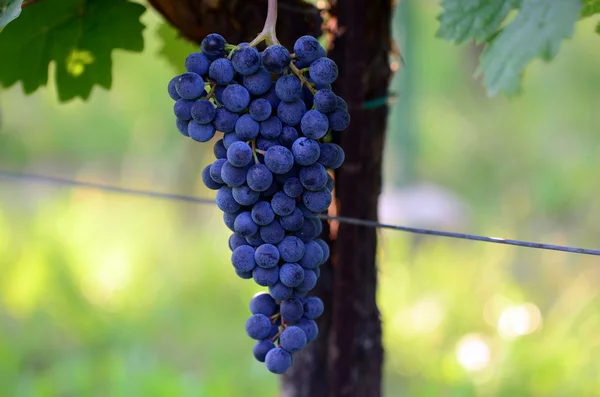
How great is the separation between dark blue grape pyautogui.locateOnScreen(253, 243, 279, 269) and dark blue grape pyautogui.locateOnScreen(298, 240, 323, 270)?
4cm

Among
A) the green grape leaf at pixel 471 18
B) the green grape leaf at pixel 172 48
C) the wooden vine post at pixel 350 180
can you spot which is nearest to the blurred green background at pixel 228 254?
the green grape leaf at pixel 172 48

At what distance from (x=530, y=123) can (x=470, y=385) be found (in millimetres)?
3875

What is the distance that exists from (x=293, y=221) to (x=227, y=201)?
0.23 ft

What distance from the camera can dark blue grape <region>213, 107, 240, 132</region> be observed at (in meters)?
0.63

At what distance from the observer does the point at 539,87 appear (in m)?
5.86

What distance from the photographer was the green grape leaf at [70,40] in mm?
953

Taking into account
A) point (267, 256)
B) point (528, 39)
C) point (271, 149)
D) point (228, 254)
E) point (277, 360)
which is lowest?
point (228, 254)

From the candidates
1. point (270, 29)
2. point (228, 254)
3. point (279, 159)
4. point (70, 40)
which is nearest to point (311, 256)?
point (279, 159)

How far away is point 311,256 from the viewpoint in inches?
26.8

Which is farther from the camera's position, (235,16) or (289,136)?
(235,16)

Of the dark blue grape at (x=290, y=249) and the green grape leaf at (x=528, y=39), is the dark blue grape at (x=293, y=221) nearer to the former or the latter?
the dark blue grape at (x=290, y=249)

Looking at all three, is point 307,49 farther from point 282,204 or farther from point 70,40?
point 70,40

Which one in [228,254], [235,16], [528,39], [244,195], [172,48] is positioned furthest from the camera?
[228,254]

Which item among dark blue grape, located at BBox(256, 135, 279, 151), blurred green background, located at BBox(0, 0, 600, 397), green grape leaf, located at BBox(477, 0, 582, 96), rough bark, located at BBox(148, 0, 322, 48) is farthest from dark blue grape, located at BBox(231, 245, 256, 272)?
blurred green background, located at BBox(0, 0, 600, 397)
